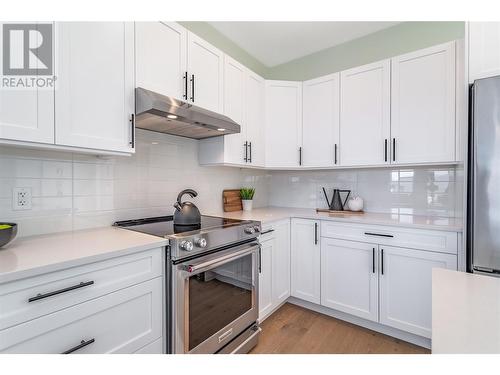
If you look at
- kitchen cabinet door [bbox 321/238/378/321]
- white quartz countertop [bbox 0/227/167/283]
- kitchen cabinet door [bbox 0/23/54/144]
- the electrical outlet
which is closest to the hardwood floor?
kitchen cabinet door [bbox 321/238/378/321]

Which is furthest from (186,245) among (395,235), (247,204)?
(395,235)

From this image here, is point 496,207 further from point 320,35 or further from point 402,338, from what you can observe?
point 320,35

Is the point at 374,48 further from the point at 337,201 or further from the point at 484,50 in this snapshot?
the point at 337,201

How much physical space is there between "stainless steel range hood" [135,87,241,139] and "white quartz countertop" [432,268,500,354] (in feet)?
4.86

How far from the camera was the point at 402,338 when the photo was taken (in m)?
1.89

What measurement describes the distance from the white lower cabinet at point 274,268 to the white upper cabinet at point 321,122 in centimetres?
77

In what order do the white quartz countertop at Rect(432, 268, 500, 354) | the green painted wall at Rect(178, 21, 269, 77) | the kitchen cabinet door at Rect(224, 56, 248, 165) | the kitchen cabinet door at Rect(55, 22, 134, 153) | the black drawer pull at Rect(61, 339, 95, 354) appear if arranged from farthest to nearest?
the green painted wall at Rect(178, 21, 269, 77), the kitchen cabinet door at Rect(224, 56, 248, 165), the kitchen cabinet door at Rect(55, 22, 134, 153), the black drawer pull at Rect(61, 339, 95, 354), the white quartz countertop at Rect(432, 268, 500, 354)

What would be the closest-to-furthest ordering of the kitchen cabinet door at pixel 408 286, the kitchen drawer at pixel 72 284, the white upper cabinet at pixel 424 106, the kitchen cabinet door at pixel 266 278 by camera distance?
1. the kitchen drawer at pixel 72 284
2. the kitchen cabinet door at pixel 408 286
3. the white upper cabinet at pixel 424 106
4. the kitchen cabinet door at pixel 266 278

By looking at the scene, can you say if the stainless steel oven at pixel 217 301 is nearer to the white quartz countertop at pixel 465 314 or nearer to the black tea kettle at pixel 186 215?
Answer: the black tea kettle at pixel 186 215

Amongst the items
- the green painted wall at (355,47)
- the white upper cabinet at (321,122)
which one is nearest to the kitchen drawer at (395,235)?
the white upper cabinet at (321,122)

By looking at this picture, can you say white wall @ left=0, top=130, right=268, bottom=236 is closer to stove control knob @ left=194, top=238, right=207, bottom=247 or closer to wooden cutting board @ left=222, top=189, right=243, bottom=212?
wooden cutting board @ left=222, top=189, right=243, bottom=212

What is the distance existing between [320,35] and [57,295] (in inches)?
115

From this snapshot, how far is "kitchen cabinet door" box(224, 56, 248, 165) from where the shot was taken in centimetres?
213

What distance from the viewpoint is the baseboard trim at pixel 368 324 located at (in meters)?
1.81
